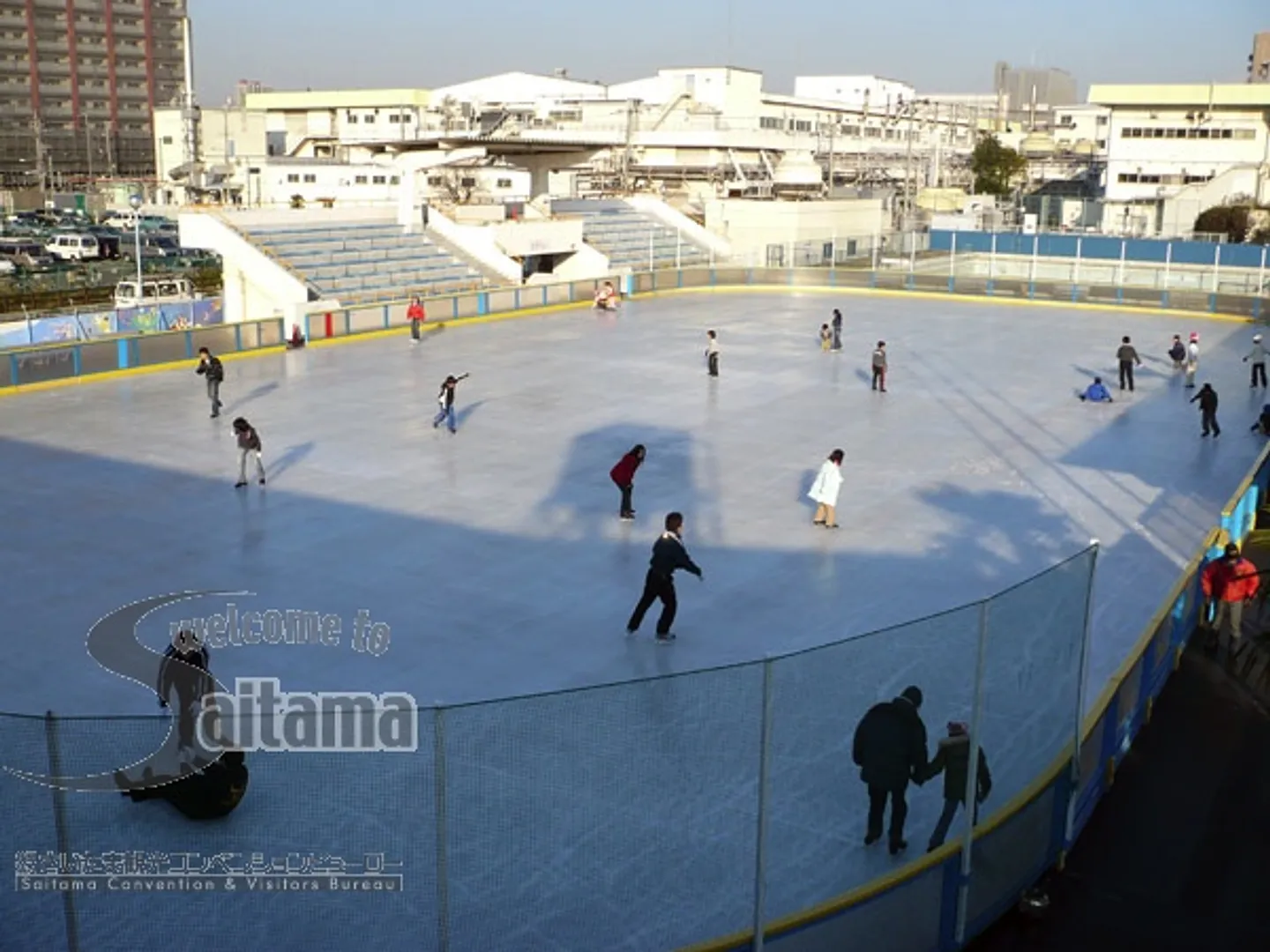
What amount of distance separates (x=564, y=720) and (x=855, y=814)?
199 centimetres

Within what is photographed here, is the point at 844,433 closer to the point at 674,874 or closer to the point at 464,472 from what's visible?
the point at 464,472

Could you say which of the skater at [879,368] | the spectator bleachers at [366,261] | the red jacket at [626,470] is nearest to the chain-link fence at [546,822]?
the red jacket at [626,470]

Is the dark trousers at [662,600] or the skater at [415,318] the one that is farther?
the skater at [415,318]

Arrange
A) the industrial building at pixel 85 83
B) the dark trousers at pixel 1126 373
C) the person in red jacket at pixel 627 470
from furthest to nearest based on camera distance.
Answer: the industrial building at pixel 85 83 < the dark trousers at pixel 1126 373 < the person in red jacket at pixel 627 470

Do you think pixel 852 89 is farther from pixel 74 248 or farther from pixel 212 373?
pixel 212 373

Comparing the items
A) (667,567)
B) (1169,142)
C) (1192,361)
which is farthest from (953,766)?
(1169,142)

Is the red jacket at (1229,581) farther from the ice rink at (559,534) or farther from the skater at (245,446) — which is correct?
the skater at (245,446)

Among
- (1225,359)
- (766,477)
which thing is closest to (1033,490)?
(766,477)

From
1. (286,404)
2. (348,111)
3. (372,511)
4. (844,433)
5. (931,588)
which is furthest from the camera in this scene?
(348,111)

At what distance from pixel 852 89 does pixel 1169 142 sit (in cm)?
7611

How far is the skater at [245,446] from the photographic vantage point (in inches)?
686

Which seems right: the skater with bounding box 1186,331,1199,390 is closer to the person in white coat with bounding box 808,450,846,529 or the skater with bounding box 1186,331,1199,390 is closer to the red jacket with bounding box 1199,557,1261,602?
the person in white coat with bounding box 808,450,846,529

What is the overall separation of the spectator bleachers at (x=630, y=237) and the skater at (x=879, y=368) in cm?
2233

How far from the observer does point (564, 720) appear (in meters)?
7.45
